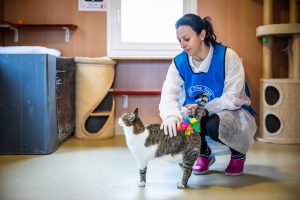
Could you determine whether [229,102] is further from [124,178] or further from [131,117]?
[124,178]

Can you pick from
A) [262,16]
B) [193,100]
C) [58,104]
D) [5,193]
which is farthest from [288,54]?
[5,193]

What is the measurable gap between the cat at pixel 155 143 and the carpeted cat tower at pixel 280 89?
1563 mm

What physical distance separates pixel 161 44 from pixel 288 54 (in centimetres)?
111

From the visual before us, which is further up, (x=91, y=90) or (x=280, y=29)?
(x=280, y=29)

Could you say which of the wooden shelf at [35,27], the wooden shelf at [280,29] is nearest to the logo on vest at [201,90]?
the wooden shelf at [280,29]

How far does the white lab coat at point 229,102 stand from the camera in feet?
6.67

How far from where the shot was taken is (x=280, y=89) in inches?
125

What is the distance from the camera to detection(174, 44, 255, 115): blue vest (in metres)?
2.07

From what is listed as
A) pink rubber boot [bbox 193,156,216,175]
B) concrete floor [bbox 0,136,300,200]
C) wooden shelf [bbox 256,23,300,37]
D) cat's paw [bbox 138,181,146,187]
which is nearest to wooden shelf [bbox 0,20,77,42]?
concrete floor [bbox 0,136,300,200]

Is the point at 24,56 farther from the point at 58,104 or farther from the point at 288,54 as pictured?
the point at 288,54

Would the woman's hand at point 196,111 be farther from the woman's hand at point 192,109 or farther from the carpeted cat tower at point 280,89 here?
the carpeted cat tower at point 280,89

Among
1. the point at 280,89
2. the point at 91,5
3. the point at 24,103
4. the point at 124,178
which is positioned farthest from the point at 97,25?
the point at 124,178

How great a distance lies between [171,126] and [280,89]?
1.66 m

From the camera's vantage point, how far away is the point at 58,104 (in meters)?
2.99
